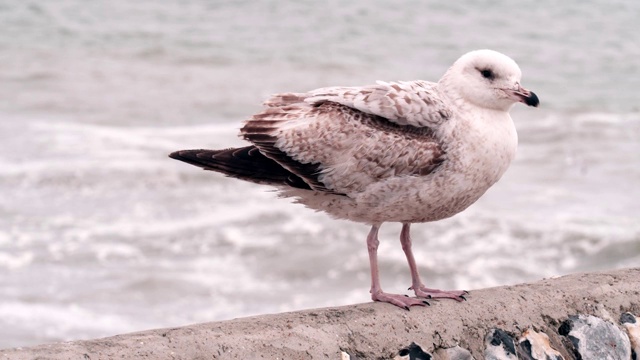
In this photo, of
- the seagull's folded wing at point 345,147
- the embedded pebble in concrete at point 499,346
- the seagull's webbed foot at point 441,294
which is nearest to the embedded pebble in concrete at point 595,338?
the embedded pebble in concrete at point 499,346

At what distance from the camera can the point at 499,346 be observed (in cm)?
464

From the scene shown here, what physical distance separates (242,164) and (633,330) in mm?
1747

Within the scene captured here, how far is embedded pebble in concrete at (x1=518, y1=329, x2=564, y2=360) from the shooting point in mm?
4664

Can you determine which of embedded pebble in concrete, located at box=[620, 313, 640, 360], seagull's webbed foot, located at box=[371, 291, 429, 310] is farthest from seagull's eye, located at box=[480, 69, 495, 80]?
embedded pebble in concrete, located at box=[620, 313, 640, 360]

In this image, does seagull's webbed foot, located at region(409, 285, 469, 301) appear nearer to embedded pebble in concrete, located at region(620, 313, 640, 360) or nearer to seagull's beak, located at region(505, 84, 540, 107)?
embedded pebble in concrete, located at region(620, 313, 640, 360)

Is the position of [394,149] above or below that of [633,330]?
above

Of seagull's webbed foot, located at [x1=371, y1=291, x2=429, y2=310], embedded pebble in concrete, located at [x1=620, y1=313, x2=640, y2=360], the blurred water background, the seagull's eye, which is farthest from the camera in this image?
the blurred water background

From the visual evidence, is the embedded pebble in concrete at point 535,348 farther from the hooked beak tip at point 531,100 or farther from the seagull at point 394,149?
the hooked beak tip at point 531,100

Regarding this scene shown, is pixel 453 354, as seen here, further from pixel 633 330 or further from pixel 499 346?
pixel 633 330

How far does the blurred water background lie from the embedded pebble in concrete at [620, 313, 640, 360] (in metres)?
5.42

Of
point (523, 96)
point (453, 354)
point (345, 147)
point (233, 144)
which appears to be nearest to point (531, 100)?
point (523, 96)

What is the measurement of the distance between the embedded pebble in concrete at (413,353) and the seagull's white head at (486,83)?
115 cm

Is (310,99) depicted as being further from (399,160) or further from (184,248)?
(184,248)

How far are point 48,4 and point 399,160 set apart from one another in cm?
1967
